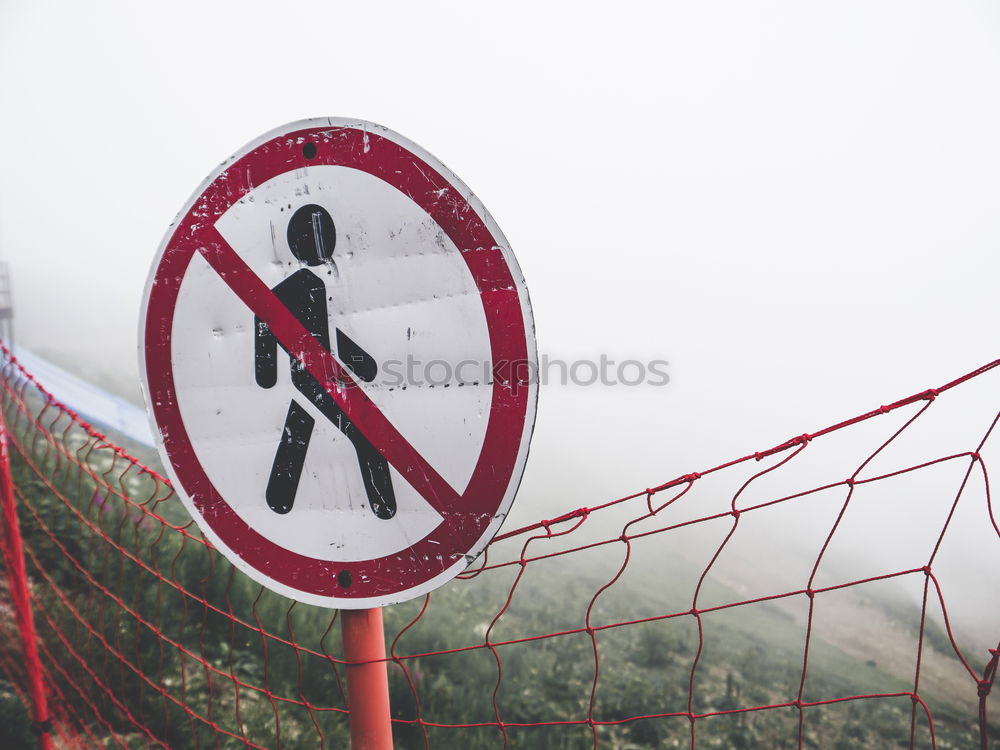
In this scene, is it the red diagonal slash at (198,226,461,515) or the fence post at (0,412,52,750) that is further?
the fence post at (0,412,52,750)

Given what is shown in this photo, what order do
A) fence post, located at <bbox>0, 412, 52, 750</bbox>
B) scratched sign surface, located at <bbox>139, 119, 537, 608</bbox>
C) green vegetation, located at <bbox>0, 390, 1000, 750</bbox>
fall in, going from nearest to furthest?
scratched sign surface, located at <bbox>139, 119, 537, 608</bbox>, fence post, located at <bbox>0, 412, 52, 750</bbox>, green vegetation, located at <bbox>0, 390, 1000, 750</bbox>

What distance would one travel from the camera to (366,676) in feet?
3.61

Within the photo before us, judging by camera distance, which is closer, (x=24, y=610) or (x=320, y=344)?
(x=320, y=344)

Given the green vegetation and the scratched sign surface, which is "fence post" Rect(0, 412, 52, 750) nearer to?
the green vegetation

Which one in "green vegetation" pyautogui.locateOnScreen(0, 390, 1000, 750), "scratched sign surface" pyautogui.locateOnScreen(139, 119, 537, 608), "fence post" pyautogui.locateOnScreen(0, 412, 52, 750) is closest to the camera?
"scratched sign surface" pyautogui.locateOnScreen(139, 119, 537, 608)

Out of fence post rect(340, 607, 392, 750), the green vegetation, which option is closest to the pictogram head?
fence post rect(340, 607, 392, 750)

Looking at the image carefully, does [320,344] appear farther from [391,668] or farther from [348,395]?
[391,668]

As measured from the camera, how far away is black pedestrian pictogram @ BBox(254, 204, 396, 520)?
3.39 feet

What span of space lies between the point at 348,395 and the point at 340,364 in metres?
0.05

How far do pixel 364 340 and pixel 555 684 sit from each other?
100 inches

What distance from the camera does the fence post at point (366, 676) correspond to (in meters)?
1.10

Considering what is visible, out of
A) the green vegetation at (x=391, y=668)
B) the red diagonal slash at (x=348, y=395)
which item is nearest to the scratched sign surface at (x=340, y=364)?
the red diagonal slash at (x=348, y=395)

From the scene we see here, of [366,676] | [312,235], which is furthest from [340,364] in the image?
[366,676]

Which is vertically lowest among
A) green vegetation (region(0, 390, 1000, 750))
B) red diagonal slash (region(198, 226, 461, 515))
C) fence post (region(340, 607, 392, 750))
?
green vegetation (region(0, 390, 1000, 750))
